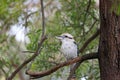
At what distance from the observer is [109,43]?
1888 millimetres

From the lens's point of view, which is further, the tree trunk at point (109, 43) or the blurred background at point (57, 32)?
the blurred background at point (57, 32)

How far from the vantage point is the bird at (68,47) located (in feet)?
9.00

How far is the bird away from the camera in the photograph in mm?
2744

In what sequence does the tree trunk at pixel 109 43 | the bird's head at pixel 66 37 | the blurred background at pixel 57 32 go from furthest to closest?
the blurred background at pixel 57 32
the bird's head at pixel 66 37
the tree trunk at pixel 109 43

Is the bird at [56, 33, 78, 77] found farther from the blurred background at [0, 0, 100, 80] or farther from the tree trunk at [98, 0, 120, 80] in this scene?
the tree trunk at [98, 0, 120, 80]

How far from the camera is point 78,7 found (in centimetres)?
332

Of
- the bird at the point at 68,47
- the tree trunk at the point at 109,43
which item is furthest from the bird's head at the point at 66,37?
the tree trunk at the point at 109,43

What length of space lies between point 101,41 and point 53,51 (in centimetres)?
98

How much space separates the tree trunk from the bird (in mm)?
829

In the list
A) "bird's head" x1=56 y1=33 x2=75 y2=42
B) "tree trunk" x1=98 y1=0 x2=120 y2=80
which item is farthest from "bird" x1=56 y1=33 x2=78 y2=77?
"tree trunk" x1=98 y1=0 x2=120 y2=80

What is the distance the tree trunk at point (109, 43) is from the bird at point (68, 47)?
0.83 meters

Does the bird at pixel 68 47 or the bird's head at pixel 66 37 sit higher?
the bird's head at pixel 66 37

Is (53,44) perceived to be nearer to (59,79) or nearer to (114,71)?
(59,79)

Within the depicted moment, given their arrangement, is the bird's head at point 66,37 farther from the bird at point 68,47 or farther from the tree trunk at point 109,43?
the tree trunk at point 109,43
